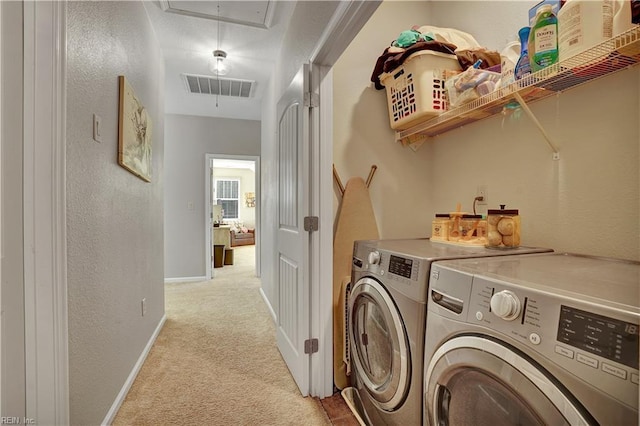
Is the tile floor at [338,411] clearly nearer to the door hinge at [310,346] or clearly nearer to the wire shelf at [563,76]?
the door hinge at [310,346]

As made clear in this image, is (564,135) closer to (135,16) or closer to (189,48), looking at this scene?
(135,16)

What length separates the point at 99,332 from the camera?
1395mm

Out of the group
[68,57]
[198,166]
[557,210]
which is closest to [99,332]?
[68,57]

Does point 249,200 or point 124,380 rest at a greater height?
point 249,200

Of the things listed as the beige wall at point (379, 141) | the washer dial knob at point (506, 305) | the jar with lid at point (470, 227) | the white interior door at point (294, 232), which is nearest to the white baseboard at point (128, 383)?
the white interior door at point (294, 232)

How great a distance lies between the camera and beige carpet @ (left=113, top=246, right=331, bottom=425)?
5.27 ft

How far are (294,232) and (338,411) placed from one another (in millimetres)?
1019

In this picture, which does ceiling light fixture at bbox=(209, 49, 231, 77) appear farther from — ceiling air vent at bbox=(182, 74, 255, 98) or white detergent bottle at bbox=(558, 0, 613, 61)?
white detergent bottle at bbox=(558, 0, 613, 61)

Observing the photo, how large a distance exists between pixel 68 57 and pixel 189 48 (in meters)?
1.99

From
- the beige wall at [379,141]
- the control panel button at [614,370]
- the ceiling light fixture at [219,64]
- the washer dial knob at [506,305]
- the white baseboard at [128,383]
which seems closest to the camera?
the control panel button at [614,370]

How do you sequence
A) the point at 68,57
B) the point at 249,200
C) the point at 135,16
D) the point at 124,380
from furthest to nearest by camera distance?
the point at 249,200
the point at 135,16
the point at 124,380
the point at 68,57

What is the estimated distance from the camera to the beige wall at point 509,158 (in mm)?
1222

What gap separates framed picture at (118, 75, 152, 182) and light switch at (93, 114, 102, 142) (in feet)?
0.86

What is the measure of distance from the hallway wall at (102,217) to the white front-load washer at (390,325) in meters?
1.20
